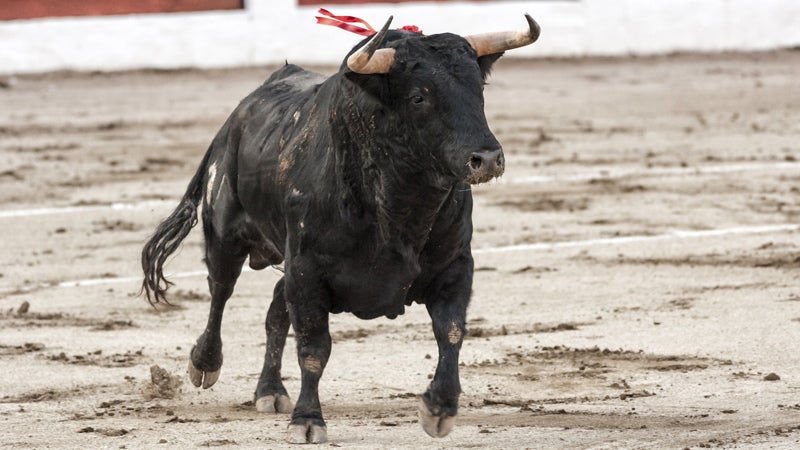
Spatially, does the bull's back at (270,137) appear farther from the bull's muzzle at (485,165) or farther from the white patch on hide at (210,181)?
the bull's muzzle at (485,165)

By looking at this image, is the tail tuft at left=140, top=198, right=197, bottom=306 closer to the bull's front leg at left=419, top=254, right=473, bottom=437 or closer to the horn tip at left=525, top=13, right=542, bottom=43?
the bull's front leg at left=419, top=254, right=473, bottom=437

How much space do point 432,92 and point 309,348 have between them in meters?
1.01

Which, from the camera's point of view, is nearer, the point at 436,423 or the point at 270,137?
the point at 436,423

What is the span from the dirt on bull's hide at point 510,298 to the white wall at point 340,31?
4.85ft

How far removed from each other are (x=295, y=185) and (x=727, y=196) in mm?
6078

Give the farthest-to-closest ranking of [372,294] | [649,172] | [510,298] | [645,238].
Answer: [649,172] < [645,238] < [510,298] < [372,294]

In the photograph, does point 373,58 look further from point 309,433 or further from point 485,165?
point 309,433

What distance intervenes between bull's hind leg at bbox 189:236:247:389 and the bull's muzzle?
185 centimetres

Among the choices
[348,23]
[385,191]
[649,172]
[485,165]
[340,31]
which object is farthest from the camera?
[340,31]

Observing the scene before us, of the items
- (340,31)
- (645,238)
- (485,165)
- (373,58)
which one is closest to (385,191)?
(373,58)

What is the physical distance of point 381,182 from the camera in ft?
17.1

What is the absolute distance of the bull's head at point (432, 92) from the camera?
4.87 meters

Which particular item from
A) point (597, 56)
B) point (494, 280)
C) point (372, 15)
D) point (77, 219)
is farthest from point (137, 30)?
point (494, 280)

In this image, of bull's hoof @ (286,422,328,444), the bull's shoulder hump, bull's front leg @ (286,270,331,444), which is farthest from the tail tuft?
bull's hoof @ (286,422,328,444)
